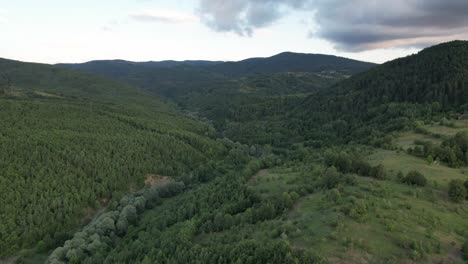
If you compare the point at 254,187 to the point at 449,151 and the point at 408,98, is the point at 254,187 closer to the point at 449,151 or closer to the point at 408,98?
the point at 449,151

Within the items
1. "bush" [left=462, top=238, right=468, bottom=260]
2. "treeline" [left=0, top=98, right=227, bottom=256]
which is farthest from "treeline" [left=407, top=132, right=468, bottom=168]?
"treeline" [left=0, top=98, right=227, bottom=256]

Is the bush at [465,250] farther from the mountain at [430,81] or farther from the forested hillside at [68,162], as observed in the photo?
Answer: the mountain at [430,81]

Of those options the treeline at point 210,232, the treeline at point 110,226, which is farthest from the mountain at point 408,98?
the treeline at point 110,226

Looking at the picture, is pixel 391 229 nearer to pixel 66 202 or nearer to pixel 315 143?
pixel 66 202

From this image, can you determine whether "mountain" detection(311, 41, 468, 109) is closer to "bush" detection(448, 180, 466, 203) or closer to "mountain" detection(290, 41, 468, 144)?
"mountain" detection(290, 41, 468, 144)

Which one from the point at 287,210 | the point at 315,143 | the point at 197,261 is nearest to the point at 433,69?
→ the point at 315,143

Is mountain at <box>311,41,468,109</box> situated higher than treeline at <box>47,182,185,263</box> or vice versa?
mountain at <box>311,41,468,109</box>
